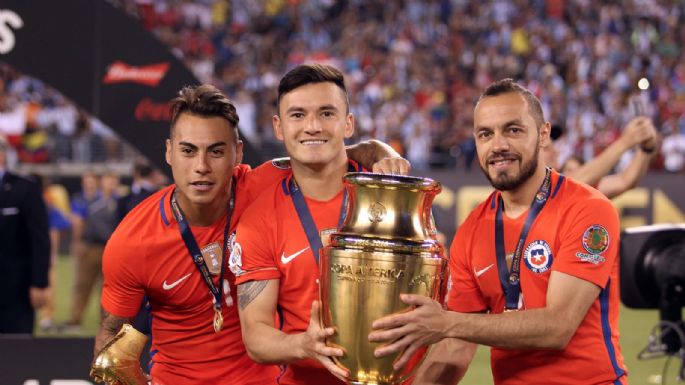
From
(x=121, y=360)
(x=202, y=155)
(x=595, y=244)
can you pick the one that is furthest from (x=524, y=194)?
(x=121, y=360)

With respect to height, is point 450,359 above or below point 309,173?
below

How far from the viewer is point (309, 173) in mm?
4422

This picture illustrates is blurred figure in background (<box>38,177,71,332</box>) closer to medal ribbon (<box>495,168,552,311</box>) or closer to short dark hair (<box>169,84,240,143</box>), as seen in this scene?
short dark hair (<box>169,84,240,143</box>)

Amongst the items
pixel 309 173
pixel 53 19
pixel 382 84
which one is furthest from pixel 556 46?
pixel 309 173

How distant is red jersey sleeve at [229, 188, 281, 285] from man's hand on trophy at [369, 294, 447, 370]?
33.4 inches

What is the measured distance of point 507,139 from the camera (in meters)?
4.11

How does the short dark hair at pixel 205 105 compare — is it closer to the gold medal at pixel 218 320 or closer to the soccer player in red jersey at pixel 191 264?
the soccer player in red jersey at pixel 191 264

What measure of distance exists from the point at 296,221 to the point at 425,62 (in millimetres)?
21773

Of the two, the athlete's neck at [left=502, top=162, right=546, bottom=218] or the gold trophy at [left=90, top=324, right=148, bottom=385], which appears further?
the gold trophy at [left=90, top=324, right=148, bottom=385]

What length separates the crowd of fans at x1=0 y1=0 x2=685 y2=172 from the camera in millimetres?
21547

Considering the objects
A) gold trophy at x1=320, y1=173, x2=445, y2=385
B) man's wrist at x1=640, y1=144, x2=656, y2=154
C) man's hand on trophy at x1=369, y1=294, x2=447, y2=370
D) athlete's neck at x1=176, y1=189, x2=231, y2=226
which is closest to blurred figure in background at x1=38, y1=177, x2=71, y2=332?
athlete's neck at x1=176, y1=189, x2=231, y2=226

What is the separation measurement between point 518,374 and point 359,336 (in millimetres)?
903

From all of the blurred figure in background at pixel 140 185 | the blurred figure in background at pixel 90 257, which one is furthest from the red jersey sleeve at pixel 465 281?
the blurred figure in background at pixel 90 257

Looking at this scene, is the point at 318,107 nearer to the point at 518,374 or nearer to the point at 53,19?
the point at 518,374
